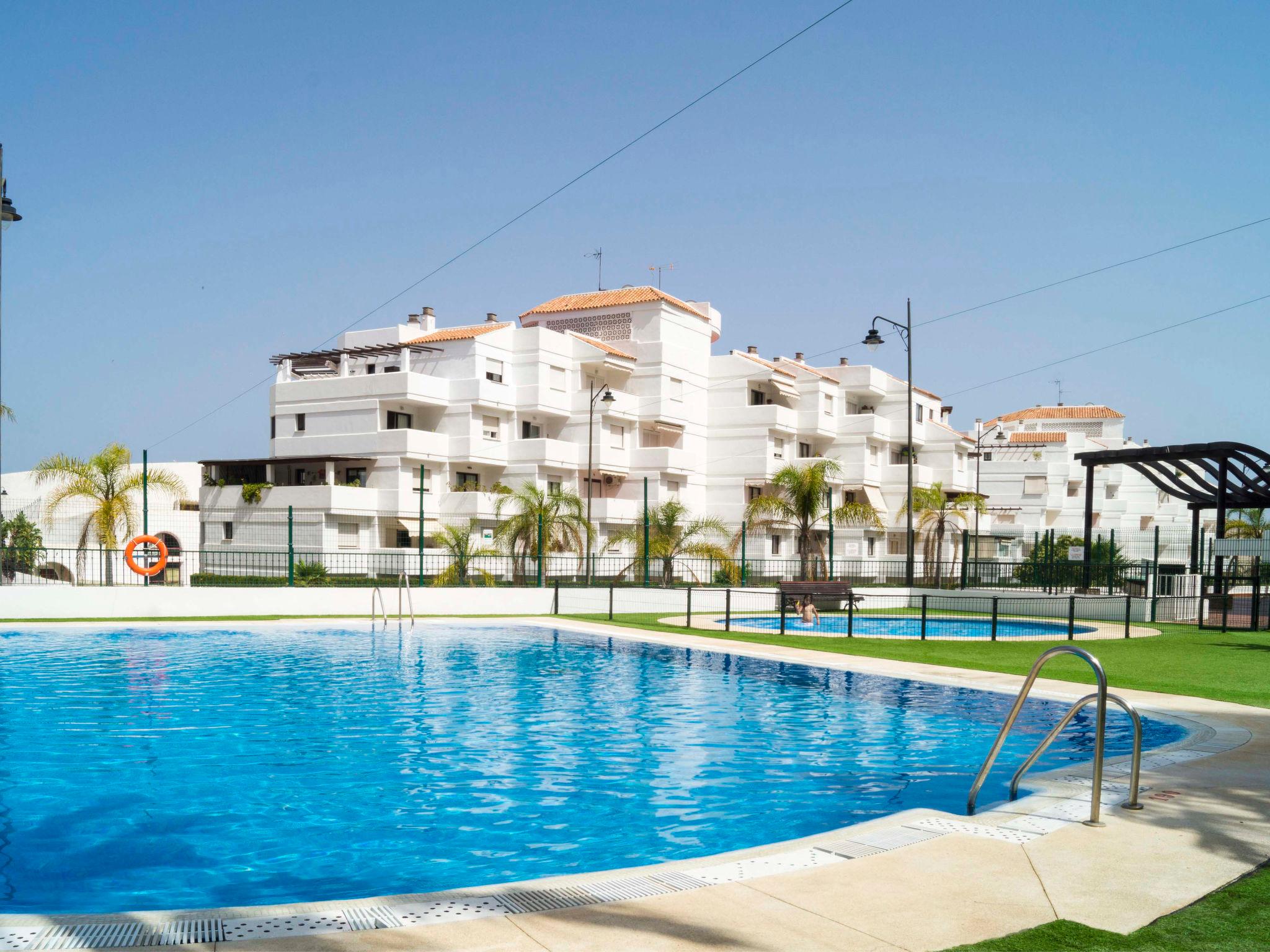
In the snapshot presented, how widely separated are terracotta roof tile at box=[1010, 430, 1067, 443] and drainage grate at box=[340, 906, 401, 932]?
8202cm

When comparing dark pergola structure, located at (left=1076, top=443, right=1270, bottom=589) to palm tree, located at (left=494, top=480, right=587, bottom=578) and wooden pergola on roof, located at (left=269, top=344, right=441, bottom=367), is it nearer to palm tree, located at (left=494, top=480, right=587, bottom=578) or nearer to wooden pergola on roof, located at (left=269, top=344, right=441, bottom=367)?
palm tree, located at (left=494, top=480, right=587, bottom=578)

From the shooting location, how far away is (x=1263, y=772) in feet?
28.0

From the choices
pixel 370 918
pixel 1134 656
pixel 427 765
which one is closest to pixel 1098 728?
pixel 370 918

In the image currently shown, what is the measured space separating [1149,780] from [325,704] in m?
9.99

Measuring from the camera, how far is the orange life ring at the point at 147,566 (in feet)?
81.9

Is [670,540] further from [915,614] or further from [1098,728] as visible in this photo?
[1098,728]

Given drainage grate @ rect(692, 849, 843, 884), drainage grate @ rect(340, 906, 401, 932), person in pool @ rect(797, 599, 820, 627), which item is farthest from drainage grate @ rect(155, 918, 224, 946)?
person in pool @ rect(797, 599, 820, 627)

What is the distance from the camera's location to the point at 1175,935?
4.59m

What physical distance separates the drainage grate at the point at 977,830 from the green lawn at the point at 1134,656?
8.33 metres

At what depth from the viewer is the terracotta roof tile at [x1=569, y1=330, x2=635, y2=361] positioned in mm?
50906

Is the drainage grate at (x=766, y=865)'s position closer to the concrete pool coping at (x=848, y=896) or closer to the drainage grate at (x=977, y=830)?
the concrete pool coping at (x=848, y=896)

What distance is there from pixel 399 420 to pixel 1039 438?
5485 cm

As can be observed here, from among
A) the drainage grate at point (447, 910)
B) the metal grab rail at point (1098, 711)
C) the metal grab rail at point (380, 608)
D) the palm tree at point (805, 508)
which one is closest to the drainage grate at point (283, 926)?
the drainage grate at point (447, 910)

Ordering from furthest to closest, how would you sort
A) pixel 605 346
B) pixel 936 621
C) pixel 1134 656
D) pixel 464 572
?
pixel 605 346 < pixel 464 572 < pixel 936 621 < pixel 1134 656
